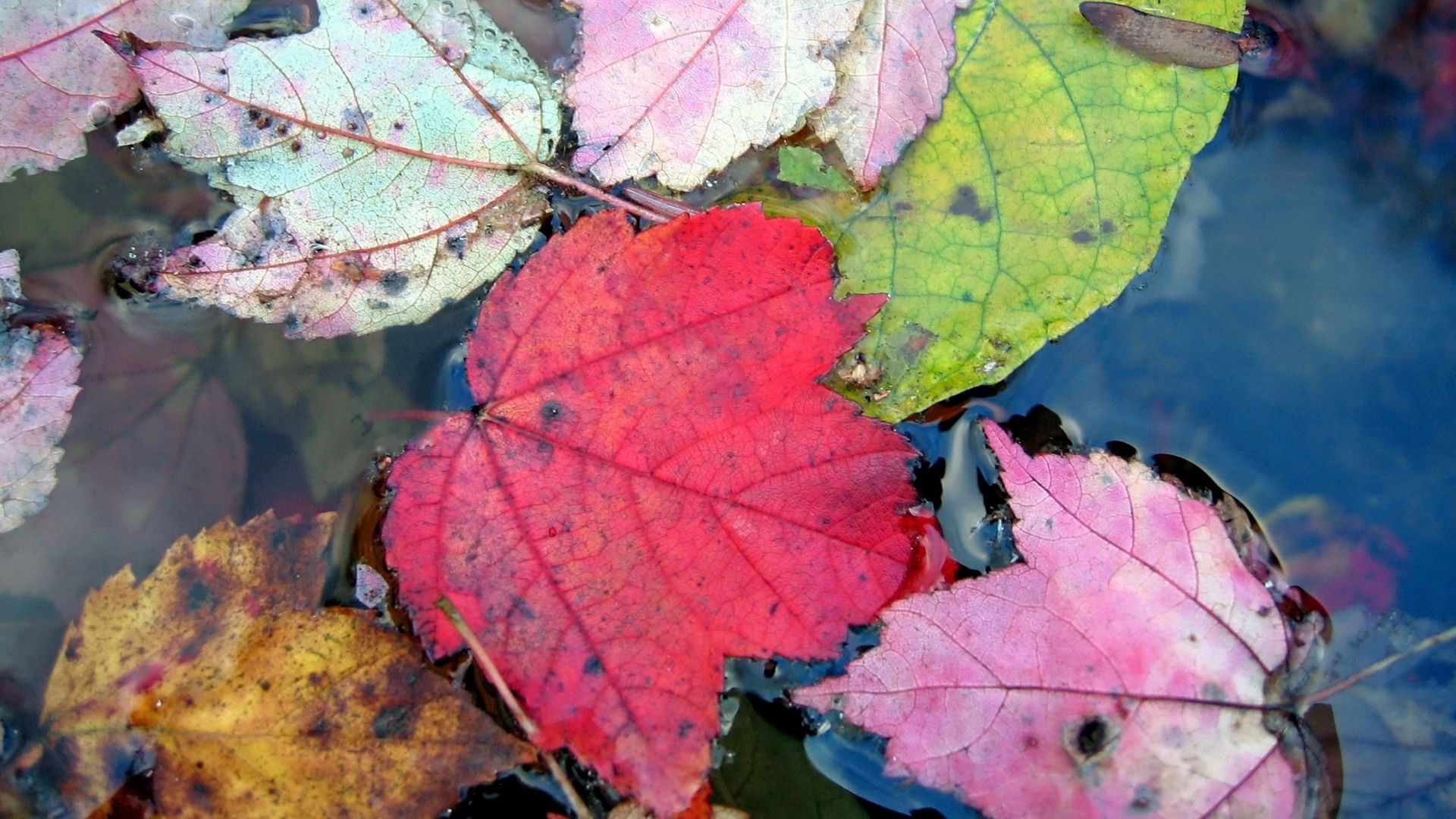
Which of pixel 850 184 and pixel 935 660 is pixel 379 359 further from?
pixel 935 660

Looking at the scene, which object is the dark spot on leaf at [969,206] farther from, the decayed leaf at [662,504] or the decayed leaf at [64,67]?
the decayed leaf at [64,67]

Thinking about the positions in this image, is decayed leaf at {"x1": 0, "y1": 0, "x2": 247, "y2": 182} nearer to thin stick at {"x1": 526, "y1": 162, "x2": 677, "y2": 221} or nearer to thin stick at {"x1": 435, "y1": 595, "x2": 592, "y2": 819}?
thin stick at {"x1": 526, "y1": 162, "x2": 677, "y2": 221}

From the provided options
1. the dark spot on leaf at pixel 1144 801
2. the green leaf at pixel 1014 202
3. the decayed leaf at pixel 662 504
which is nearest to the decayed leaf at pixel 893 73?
the green leaf at pixel 1014 202

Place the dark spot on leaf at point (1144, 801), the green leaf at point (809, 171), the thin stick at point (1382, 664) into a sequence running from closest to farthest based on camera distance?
the dark spot on leaf at point (1144, 801) → the thin stick at point (1382, 664) → the green leaf at point (809, 171)

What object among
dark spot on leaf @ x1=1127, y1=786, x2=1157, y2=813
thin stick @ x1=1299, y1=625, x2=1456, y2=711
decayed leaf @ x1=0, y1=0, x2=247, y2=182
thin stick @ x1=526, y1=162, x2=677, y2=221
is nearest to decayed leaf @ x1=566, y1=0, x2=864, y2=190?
thin stick @ x1=526, y1=162, x2=677, y2=221

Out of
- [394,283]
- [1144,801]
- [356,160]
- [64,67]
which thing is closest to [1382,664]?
[1144,801]

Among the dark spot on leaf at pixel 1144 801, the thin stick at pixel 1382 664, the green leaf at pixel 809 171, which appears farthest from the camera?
the green leaf at pixel 809 171

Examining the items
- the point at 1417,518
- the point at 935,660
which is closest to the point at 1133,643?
the point at 935,660
